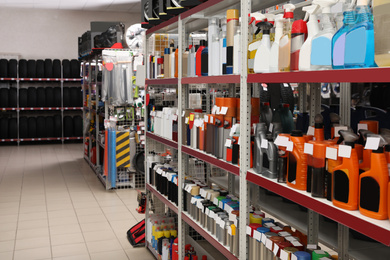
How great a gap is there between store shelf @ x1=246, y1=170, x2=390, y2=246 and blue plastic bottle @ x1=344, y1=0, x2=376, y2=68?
51 centimetres

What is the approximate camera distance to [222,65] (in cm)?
264

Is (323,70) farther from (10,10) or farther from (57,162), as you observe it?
(10,10)

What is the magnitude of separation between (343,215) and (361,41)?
604mm

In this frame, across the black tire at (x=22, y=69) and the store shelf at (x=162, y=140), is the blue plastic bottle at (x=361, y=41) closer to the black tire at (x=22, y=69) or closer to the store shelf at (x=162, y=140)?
the store shelf at (x=162, y=140)

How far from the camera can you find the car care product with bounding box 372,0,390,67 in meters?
1.38

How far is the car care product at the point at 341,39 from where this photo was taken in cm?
153

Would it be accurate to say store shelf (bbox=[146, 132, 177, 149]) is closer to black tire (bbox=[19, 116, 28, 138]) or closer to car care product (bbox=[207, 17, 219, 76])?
car care product (bbox=[207, 17, 219, 76])

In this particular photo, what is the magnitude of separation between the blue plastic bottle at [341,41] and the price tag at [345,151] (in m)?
0.29

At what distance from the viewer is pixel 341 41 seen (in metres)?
1.55

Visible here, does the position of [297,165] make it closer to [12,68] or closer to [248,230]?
[248,230]

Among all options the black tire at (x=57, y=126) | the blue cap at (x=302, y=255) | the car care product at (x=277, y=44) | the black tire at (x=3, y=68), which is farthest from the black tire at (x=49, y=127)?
the blue cap at (x=302, y=255)

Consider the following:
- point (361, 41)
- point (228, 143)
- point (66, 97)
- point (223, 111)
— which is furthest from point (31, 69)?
point (361, 41)

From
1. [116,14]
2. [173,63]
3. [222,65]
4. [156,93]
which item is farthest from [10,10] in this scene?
[222,65]

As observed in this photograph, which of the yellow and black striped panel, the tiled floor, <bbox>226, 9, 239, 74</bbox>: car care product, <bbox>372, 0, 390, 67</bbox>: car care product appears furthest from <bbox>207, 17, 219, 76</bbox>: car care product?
the yellow and black striped panel
